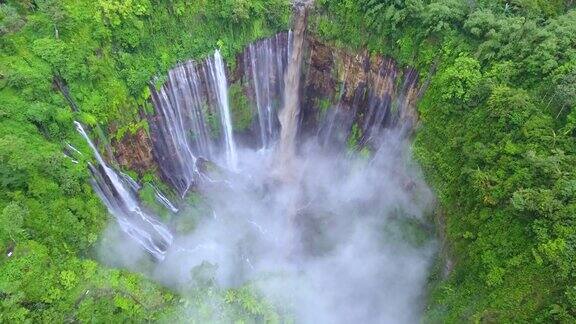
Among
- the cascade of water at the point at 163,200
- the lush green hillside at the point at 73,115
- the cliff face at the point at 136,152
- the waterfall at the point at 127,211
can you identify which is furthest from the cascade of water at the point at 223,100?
the waterfall at the point at 127,211

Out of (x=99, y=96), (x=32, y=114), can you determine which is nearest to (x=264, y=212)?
(x=99, y=96)

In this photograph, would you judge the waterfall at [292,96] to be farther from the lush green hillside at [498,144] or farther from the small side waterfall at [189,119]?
the lush green hillside at [498,144]

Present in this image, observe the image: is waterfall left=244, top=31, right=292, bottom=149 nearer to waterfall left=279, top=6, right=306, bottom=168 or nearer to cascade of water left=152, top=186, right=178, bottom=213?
waterfall left=279, top=6, right=306, bottom=168

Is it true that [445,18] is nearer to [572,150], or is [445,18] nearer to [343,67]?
[343,67]

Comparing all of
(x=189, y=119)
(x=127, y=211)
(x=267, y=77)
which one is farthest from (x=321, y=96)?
(x=127, y=211)

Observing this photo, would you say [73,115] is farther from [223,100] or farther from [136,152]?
[223,100]

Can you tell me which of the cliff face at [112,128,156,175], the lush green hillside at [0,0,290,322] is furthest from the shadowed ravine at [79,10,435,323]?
the lush green hillside at [0,0,290,322]
